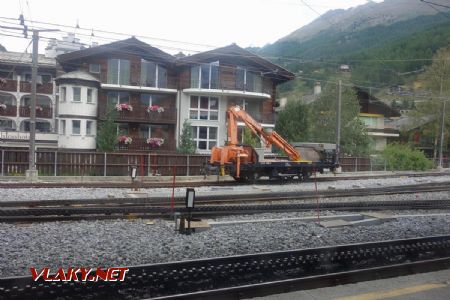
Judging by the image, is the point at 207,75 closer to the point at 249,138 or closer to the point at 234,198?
the point at 249,138

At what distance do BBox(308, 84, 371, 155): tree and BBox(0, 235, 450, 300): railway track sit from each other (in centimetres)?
3509

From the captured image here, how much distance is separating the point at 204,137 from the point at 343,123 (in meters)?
13.5

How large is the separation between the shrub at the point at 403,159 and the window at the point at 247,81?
12723mm

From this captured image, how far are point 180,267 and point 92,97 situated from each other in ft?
110

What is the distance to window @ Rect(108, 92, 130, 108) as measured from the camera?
125 feet

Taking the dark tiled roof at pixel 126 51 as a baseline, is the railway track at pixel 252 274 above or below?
below

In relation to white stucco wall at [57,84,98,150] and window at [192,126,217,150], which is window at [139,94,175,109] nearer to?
window at [192,126,217,150]

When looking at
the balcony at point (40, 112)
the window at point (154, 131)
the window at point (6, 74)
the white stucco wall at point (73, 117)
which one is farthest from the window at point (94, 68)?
the window at point (6, 74)

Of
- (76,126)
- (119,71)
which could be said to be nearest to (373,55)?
(119,71)

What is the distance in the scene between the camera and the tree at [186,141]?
3659 centimetres

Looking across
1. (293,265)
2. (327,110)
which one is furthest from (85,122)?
(293,265)

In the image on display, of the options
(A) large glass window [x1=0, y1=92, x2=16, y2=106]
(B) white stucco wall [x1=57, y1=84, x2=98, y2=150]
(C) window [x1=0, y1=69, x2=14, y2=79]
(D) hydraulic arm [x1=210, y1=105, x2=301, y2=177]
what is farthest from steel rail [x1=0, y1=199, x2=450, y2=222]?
(C) window [x1=0, y1=69, x2=14, y2=79]

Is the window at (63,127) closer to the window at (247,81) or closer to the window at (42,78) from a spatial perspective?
the window at (42,78)

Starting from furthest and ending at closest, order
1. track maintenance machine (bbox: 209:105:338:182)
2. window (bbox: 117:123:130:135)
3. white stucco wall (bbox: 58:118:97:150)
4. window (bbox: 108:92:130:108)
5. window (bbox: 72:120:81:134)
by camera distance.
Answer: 1. window (bbox: 108:92:130:108)
2. window (bbox: 117:123:130:135)
3. window (bbox: 72:120:81:134)
4. white stucco wall (bbox: 58:118:97:150)
5. track maintenance machine (bbox: 209:105:338:182)
